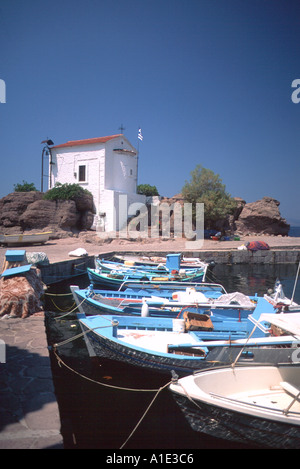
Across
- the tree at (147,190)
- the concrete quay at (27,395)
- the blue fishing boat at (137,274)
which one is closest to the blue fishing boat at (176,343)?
the concrete quay at (27,395)

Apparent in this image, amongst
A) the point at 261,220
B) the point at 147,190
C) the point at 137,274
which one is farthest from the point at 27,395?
the point at 261,220

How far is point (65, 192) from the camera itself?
108 ft

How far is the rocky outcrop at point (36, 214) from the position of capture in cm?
3098

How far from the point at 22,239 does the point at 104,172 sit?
42.7ft

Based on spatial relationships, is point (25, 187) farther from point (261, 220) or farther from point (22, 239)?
point (261, 220)

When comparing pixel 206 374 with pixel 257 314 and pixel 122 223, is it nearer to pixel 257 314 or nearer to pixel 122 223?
pixel 257 314

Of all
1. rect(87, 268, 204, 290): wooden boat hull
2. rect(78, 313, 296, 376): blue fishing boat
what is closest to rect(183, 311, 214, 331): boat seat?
rect(78, 313, 296, 376): blue fishing boat

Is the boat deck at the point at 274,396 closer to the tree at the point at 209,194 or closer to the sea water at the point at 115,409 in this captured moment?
the sea water at the point at 115,409

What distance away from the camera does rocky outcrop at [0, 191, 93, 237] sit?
30984 mm

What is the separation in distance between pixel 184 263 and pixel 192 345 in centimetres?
1396

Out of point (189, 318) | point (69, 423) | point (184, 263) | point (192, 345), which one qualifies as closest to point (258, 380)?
point (192, 345)
